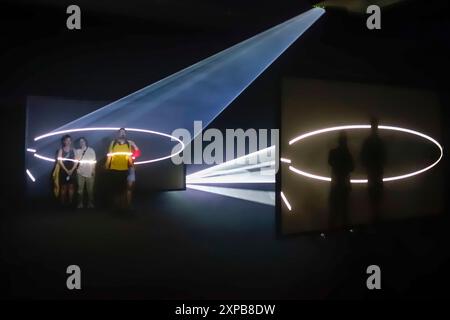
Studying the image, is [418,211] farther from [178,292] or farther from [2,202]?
[2,202]

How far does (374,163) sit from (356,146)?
0.27 m

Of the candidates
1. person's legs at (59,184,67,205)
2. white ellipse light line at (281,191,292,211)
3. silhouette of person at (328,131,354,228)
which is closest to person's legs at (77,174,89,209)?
person's legs at (59,184,67,205)

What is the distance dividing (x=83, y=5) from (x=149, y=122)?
6.80ft

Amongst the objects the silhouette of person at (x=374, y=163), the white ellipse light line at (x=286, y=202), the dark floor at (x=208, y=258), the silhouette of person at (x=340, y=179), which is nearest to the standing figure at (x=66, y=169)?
the dark floor at (x=208, y=258)

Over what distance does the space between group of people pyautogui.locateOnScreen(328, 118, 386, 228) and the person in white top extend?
2.96 m

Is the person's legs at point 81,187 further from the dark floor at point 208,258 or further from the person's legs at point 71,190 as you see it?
the dark floor at point 208,258

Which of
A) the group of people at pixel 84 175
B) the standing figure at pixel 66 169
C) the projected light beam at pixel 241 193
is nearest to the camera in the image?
the group of people at pixel 84 175

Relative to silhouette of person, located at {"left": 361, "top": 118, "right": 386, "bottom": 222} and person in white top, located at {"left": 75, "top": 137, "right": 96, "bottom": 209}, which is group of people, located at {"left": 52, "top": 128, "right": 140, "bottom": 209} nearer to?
person in white top, located at {"left": 75, "top": 137, "right": 96, "bottom": 209}

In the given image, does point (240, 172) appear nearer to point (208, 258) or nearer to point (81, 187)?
point (81, 187)

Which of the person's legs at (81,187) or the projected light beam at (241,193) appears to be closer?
the person's legs at (81,187)

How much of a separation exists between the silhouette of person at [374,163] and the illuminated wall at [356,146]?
6 centimetres

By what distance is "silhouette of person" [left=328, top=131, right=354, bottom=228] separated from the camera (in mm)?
3281

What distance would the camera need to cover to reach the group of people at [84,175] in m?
4.12

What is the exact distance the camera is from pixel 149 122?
16.6 ft
